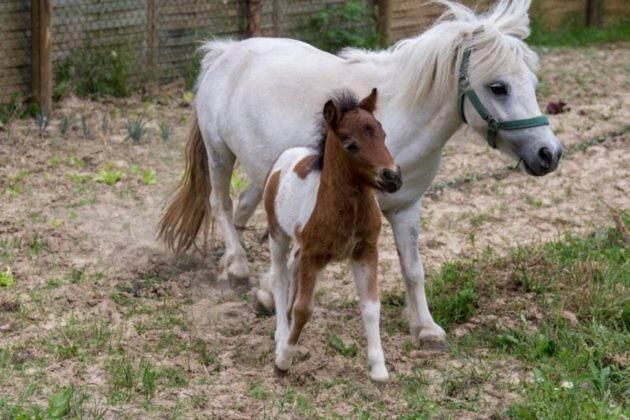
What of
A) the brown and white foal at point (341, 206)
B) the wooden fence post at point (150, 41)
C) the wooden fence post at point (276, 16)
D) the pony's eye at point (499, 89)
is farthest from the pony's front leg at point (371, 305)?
the wooden fence post at point (276, 16)

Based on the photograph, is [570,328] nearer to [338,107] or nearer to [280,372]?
[280,372]

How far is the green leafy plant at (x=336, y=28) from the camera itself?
1198 cm

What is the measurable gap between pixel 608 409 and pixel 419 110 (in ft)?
5.85

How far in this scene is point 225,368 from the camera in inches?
204

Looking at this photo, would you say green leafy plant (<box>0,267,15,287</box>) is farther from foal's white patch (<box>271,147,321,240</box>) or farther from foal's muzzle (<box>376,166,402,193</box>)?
foal's muzzle (<box>376,166,402,193</box>)

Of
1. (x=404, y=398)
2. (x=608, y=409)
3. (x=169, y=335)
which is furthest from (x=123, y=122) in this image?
(x=608, y=409)

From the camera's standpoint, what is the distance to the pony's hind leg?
6.63m

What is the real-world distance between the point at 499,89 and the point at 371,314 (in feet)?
4.26

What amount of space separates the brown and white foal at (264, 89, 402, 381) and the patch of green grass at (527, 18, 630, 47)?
10.2 meters

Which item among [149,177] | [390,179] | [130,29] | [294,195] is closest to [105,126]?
[149,177]

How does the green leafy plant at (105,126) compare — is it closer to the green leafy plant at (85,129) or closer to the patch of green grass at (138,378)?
the green leafy plant at (85,129)

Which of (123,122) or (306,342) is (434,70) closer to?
(306,342)

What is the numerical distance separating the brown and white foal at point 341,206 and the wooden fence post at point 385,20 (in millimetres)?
7752

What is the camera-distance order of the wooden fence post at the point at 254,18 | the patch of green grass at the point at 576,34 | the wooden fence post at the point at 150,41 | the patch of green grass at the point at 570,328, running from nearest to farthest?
the patch of green grass at the point at 570,328
the wooden fence post at the point at 150,41
the wooden fence post at the point at 254,18
the patch of green grass at the point at 576,34
